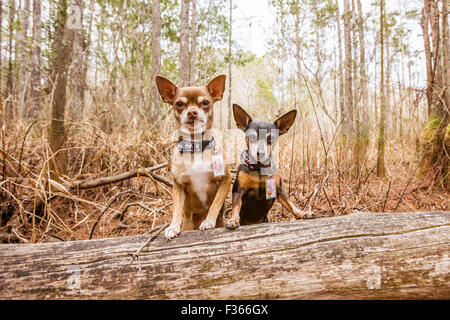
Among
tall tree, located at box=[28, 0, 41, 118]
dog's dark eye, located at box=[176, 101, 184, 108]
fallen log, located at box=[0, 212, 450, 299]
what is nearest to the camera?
fallen log, located at box=[0, 212, 450, 299]

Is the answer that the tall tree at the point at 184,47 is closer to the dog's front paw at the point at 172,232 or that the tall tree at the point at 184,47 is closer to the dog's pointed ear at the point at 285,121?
the dog's pointed ear at the point at 285,121

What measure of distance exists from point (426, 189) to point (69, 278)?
4245mm

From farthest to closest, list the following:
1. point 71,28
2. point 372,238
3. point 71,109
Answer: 1. point 71,109
2. point 71,28
3. point 372,238

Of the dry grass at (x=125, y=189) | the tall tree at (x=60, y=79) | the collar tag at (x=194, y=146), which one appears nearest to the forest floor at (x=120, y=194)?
the dry grass at (x=125, y=189)

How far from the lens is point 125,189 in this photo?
380 cm

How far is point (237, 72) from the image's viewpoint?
1411 centimetres

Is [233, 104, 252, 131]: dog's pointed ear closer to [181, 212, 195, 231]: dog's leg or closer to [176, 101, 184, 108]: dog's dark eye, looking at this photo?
[176, 101, 184, 108]: dog's dark eye

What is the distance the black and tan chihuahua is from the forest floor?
0.65 m

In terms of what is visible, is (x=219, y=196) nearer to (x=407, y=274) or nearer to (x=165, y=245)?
(x=165, y=245)

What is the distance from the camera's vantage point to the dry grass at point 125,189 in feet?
9.05

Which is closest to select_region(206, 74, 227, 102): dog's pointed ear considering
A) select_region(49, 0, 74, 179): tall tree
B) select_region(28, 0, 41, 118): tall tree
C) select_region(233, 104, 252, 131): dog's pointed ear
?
select_region(233, 104, 252, 131): dog's pointed ear

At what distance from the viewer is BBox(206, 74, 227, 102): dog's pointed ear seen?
7.00 ft

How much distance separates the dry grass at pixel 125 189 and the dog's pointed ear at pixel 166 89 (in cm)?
92
